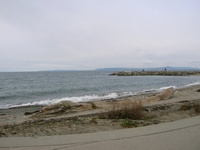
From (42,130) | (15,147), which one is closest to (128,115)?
(42,130)

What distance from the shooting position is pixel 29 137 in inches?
218

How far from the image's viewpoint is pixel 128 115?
8008 mm

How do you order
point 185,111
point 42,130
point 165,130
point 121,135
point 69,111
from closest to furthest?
point 121,135, point 165,130, point 42,130, point 185,111, point 69,111

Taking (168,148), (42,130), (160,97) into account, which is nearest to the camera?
(168,148)

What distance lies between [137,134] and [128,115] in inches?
94.3

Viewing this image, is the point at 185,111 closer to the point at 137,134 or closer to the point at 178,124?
the point at 178,124

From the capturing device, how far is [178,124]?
6.64m

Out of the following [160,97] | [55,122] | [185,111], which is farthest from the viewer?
[160,97]

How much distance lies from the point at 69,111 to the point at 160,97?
8.32 m

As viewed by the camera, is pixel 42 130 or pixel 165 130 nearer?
pixel 165 130

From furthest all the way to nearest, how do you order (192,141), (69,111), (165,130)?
(69,111)
(165,130)
(192,141)

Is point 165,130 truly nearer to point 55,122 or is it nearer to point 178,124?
point 178,124

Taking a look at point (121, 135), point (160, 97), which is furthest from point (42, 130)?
point (160, 97)

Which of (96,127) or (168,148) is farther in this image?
(96,127)
